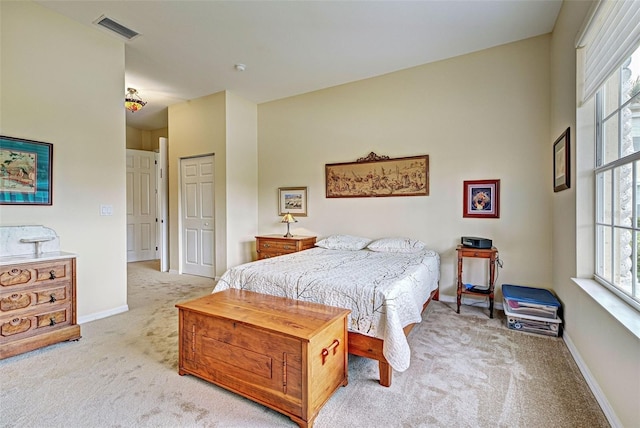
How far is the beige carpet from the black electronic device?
87cm

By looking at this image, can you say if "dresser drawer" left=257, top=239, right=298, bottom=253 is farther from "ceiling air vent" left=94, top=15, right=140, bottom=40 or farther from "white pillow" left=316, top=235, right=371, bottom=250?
"ceiling air vent" left=94, top=15, right=140, bottom=40

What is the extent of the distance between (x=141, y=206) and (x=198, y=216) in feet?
7.98

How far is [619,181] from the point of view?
6.11 feet

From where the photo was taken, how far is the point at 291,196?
4855 mm

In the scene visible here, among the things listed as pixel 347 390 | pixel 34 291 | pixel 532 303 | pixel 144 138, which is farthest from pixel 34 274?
pixel 144 138

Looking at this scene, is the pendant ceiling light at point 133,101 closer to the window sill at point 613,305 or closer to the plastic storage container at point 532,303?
the plastic storage container at point 532,303

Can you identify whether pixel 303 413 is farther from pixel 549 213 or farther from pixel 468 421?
pixel 549 213

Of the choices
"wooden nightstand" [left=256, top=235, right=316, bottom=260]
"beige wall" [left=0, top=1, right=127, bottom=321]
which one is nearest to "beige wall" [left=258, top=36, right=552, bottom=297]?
"wooden nightstand" [left=256, top=235, right=316, bottom=260]

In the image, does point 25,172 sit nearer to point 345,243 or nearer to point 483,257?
point 345,243

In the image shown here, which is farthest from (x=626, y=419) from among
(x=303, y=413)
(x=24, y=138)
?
(x=24, y=138)

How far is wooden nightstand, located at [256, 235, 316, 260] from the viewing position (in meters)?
4.30

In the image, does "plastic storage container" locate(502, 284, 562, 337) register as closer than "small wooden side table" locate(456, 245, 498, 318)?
Yes

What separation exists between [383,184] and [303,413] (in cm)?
305

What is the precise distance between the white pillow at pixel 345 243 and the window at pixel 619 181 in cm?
228
